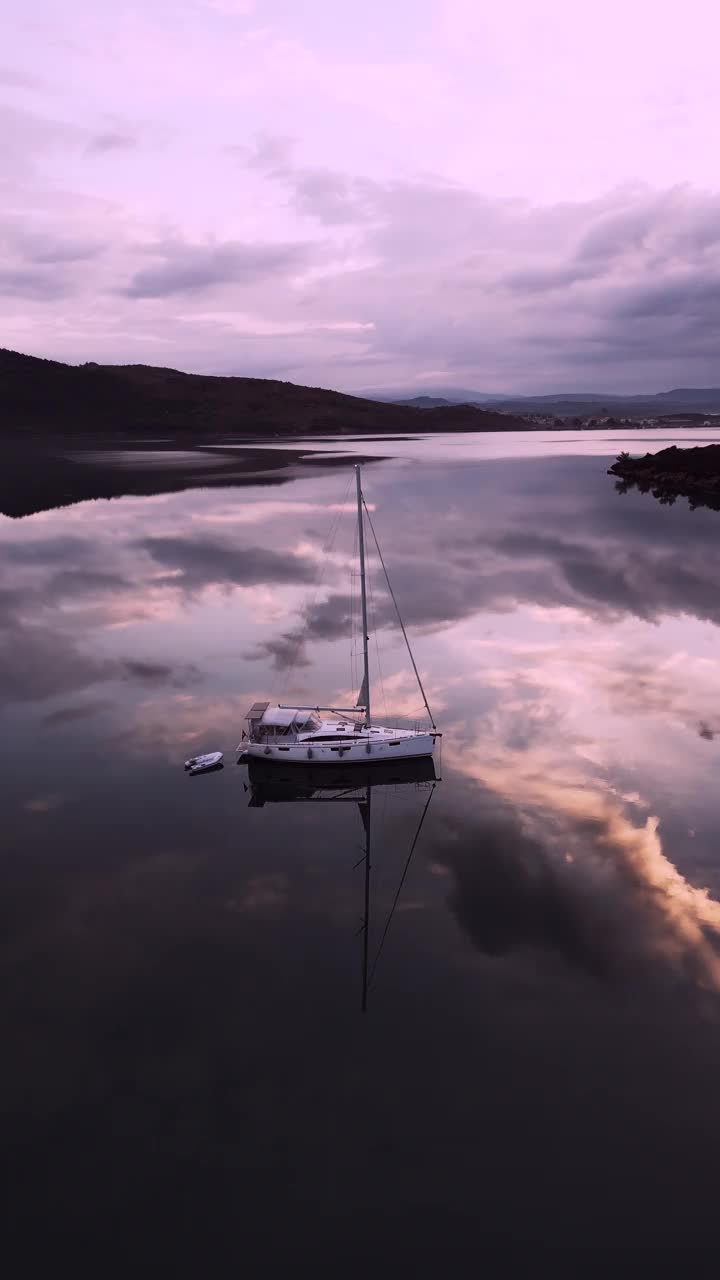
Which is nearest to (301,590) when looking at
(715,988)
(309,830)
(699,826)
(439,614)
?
(439,614)

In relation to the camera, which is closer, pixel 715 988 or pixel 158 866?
pixel 715 988

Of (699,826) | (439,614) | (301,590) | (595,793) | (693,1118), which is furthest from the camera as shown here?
(301,590)

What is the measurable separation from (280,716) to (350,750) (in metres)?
2.33

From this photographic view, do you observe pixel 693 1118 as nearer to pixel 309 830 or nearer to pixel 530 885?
pixel 530 885

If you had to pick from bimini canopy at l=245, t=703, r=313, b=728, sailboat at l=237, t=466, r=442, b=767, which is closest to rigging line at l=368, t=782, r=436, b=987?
sailboat at l=237, t=466, r=442, b=767

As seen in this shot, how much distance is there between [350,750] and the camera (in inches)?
886

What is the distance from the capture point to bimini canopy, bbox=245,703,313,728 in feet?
74.9

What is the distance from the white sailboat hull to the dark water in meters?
0.86

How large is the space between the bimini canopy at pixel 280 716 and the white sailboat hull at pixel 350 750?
598 mm

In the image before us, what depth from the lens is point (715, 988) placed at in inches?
534

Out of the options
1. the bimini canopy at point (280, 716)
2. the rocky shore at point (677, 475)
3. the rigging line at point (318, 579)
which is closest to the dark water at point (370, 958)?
the rigging line at point (318, 579)

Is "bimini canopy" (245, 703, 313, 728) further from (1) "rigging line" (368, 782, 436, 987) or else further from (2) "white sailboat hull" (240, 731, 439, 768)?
(1) "rigging line" (368, 782, 436, 987)

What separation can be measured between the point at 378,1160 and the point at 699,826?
1140 centimetres

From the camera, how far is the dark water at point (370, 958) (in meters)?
10.3
